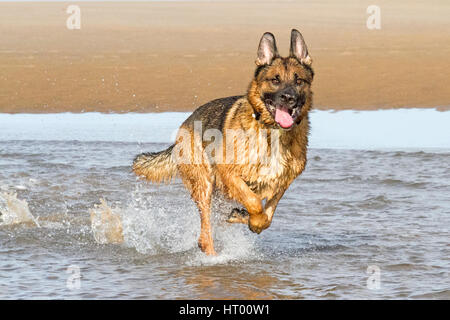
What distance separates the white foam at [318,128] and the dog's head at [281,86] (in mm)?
6317

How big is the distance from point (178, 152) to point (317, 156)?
4.95 metres

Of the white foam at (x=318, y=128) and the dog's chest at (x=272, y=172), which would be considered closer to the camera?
the dog's chest at (x=272, y=172)

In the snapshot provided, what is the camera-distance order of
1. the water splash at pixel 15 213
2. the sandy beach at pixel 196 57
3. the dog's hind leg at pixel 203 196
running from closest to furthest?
the dog's hind leg at pixel 203 196 < the water splash at pixel 15 213 < the sandy beach at pixel 196 57

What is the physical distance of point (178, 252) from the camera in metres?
8.02

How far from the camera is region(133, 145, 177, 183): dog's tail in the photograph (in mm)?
8539

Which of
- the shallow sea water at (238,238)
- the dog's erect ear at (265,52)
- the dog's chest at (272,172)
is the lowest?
the shallow sea water at (238,238)

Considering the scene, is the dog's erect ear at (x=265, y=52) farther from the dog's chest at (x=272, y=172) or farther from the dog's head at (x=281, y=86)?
the dog's chest at (x=272, y=172)

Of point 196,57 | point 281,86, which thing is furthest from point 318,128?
point 196,57

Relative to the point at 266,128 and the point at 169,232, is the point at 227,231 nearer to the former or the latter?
the point at 169,232

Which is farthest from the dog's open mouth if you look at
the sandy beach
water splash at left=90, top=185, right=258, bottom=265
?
the sandy beach

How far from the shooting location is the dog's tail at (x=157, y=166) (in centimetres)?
854

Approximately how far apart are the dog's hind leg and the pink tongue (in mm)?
1107

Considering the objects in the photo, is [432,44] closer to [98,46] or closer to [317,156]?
[98,46]

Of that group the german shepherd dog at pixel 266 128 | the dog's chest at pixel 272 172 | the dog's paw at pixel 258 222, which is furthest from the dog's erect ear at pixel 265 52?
the dog's paw at pixel 258 222
